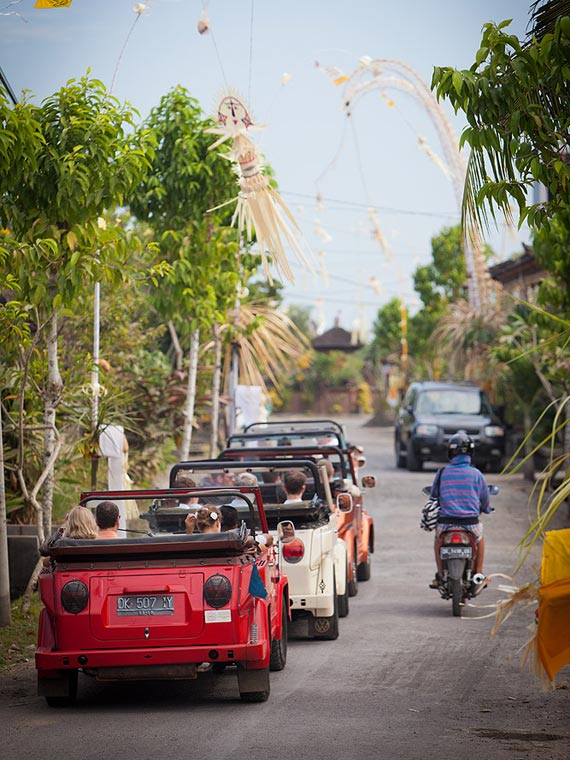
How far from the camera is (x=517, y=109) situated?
828cm

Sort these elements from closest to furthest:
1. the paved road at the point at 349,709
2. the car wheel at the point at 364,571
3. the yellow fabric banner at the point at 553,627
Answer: the yellow fabric banner at the point at 553,627 → the paved road at the point at 349,709 → the car wheel at the point at 364,571

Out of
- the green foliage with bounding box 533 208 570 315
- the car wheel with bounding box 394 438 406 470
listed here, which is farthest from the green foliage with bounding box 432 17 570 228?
the car wheel with bounding box 394 438 406 470

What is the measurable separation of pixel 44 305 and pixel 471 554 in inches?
193

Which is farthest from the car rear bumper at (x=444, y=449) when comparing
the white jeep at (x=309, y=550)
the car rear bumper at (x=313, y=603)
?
the car rear bumper at (x=313, y=603)

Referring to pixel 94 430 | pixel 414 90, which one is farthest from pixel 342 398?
pixel 94 430

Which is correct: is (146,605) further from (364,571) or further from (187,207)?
(187,207)

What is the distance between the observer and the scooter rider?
1282 cm

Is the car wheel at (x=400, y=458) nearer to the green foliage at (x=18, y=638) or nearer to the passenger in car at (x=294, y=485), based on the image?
the green foliage at (x=18, y=638)

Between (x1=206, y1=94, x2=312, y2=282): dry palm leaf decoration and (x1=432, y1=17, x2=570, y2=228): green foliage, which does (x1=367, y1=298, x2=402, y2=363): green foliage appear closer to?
(x1=206, y1=94, x2=312, y2=282): dry palm leaf decoration

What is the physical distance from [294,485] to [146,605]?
374 centimetres

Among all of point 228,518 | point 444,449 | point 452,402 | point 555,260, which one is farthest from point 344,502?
point 452,402

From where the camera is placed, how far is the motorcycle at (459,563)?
12734 mm

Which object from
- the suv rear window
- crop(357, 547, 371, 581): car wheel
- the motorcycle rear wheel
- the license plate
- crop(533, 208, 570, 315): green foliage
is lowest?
crop(357, 547, 371, 581): car wheel

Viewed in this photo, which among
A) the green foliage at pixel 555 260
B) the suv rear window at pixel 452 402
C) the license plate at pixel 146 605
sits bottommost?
the license plate at pixel 146 605
